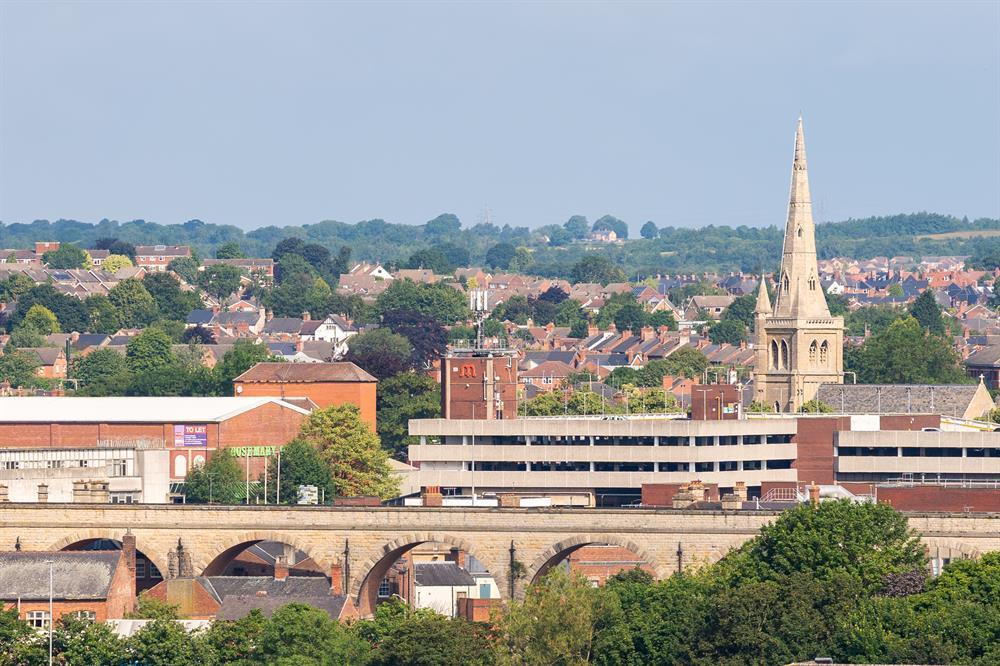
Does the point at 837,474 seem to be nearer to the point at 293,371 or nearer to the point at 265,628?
the point at 293,371

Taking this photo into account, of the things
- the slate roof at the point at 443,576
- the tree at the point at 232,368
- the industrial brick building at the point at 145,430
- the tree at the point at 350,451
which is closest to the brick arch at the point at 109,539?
the slate roof at the point at 443,576

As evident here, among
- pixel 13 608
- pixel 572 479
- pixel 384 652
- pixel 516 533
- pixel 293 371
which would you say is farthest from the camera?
pixel 293 371

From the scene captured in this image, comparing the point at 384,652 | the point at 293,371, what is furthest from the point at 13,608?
the point at 293,371

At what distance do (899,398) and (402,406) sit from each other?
96.2 ft

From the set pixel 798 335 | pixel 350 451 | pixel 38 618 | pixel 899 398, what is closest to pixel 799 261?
pixel 798 335

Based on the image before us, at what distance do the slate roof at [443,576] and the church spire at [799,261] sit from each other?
6393cm

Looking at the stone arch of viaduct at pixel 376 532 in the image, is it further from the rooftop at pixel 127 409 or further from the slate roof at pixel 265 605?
the rooftop at pixel 127 409

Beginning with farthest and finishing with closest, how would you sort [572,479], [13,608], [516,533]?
1. [572,479]
2. [516,533]
3. [13,608]

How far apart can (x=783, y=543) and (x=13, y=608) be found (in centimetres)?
2424

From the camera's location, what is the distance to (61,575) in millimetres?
98312

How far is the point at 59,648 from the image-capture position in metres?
89.8

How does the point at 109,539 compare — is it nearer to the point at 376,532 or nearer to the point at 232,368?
the point at 376,532

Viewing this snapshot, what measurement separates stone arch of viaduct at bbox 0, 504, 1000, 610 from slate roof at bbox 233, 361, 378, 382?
192ft

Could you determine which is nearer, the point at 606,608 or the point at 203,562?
the point at 606,608
